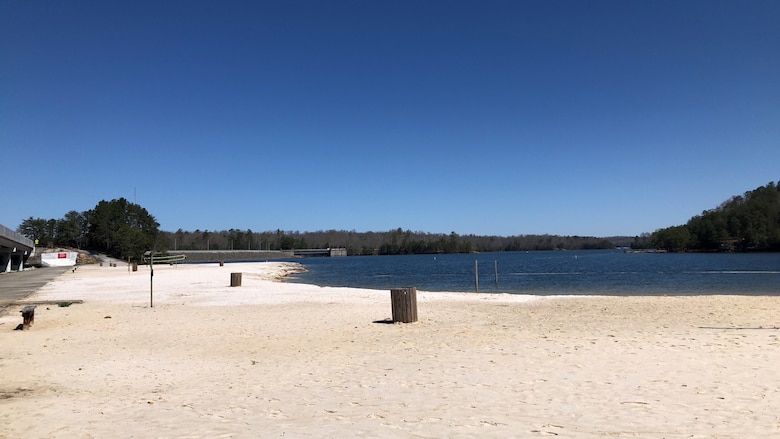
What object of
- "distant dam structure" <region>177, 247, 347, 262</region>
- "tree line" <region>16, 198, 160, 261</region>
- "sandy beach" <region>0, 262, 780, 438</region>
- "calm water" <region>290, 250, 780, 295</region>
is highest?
"tree line" <region>16, 198, 160, 261</region>

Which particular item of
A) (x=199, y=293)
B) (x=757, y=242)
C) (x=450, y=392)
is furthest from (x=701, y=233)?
(x=450, y=392)

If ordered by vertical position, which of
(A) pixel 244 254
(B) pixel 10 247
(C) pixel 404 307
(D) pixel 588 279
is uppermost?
(B) pixel 10 247

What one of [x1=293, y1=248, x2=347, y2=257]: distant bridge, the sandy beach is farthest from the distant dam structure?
the sandy beach

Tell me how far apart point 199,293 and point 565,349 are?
19.5 metres

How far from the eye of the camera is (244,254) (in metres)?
165

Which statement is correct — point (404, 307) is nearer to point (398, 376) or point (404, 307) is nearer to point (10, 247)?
point (398, 376)

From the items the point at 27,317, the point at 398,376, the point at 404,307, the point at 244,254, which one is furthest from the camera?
the point at 244,254

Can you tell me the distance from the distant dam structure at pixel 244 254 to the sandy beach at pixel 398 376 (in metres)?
117

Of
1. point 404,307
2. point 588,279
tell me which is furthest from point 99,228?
point 404,307

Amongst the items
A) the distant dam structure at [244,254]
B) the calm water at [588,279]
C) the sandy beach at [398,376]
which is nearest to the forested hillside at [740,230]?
the calm water at [588,279]

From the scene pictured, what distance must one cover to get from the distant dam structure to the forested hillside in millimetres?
120825

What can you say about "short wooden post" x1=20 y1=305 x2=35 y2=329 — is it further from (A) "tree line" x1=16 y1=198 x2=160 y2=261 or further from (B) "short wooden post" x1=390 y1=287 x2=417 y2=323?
(A) "tree line" x1=16 y1=198 x2=160 y2=261

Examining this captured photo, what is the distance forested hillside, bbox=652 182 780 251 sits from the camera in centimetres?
12206

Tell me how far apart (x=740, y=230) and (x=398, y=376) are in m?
149
